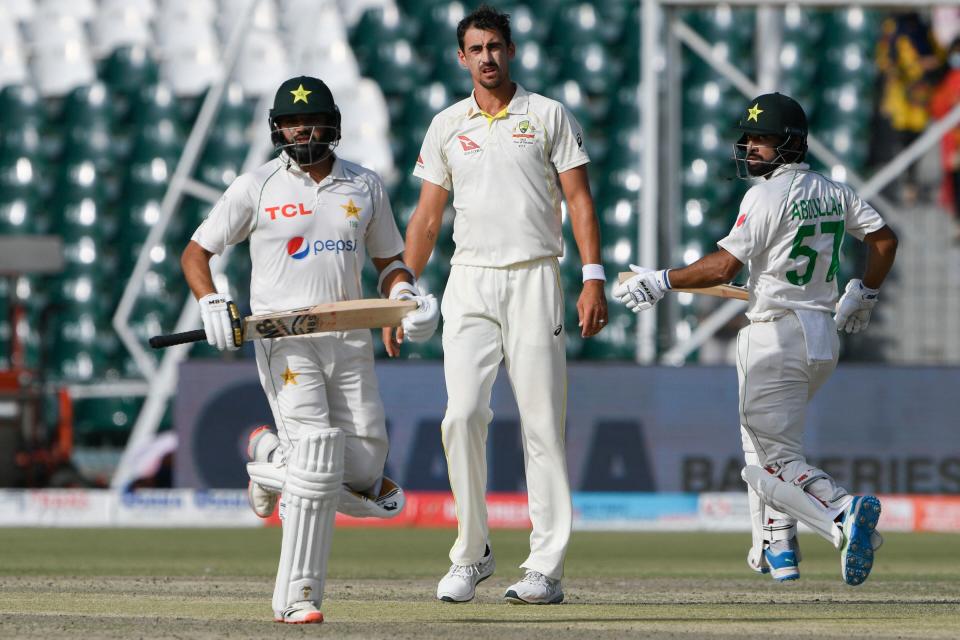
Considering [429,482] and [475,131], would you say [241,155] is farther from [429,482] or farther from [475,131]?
[475,131]

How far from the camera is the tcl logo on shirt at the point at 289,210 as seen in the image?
16.5 ft

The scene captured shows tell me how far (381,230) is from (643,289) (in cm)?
81

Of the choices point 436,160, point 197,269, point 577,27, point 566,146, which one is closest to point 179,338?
point 197,269

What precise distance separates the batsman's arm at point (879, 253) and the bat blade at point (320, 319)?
1734 millimetres

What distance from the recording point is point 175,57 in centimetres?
1526

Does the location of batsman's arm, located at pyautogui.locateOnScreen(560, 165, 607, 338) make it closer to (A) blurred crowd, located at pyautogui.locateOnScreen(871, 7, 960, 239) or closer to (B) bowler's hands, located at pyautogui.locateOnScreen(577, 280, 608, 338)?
(B) bowler's hands, located at pyautogui.locateOnScreen(577, 280, 608, 338)

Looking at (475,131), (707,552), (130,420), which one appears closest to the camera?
(475,131)

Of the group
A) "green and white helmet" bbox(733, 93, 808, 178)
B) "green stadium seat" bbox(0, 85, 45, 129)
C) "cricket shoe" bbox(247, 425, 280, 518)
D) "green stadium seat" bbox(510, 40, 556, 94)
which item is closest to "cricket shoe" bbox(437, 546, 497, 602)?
"cricket shoe" bbox(247, 425, 280, 518)

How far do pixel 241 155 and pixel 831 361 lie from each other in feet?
32.7

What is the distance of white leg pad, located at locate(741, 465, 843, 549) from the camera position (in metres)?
5.14

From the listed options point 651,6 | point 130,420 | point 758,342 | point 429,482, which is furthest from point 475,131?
point 130,420

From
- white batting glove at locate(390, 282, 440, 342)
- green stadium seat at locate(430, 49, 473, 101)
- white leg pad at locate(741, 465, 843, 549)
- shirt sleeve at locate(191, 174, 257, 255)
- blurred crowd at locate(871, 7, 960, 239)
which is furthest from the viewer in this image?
green stadium seat at locate(430, 49, 473, 101)

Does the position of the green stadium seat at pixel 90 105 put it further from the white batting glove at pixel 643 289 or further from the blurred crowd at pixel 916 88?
the white batting glove at pixel 643 289

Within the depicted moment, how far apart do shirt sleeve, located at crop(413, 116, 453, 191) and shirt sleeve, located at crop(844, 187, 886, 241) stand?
4.21 feet
